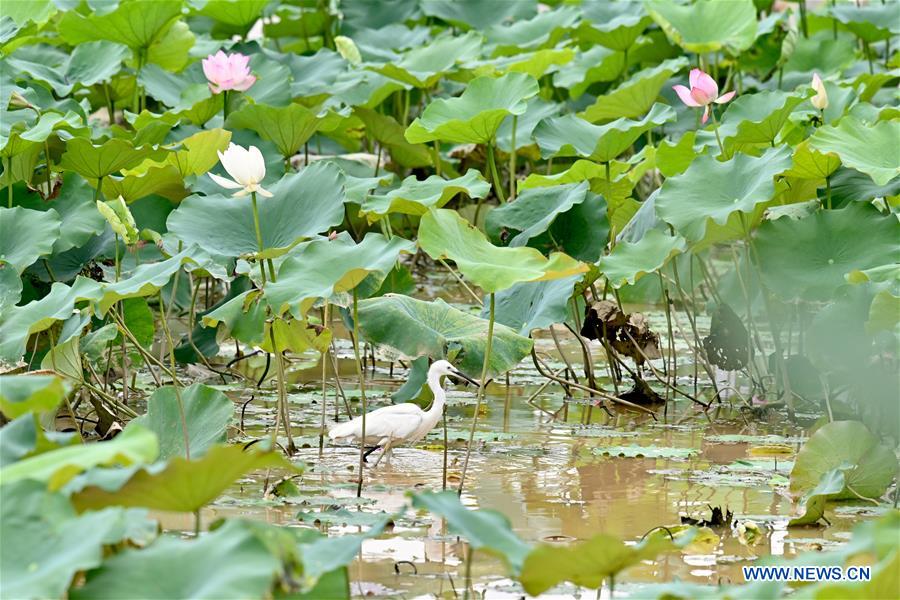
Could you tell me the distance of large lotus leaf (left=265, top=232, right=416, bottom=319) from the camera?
3.08 m

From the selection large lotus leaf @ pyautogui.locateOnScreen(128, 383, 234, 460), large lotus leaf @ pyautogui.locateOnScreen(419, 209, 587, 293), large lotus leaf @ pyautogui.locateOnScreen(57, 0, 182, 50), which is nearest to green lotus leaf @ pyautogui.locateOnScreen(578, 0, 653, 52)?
large lotus leaf @ pyautogui.locateOnScreen(57, 0, 182, 50)

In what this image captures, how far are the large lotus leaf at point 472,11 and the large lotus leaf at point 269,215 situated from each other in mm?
3660

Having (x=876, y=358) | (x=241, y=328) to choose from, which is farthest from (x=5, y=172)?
(x=876, y=358)

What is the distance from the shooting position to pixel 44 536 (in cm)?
187

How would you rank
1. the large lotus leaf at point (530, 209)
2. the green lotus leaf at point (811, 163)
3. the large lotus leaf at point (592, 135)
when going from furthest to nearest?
1. the large lotus leaf at point (592, 135)
2. the large lotus leaf at point (530, 209)
3. the green lotus leaf at point (811, 163)

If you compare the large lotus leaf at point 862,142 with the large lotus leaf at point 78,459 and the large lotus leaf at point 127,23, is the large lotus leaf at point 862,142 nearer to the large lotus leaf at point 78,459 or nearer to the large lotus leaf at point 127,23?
the large lotus leaf at point 78,459

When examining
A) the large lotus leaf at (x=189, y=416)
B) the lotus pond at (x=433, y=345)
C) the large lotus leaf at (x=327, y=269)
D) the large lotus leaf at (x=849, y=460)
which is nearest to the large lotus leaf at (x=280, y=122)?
Result: the lotus pond at (x=433, y=345)

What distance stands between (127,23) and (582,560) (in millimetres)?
4218

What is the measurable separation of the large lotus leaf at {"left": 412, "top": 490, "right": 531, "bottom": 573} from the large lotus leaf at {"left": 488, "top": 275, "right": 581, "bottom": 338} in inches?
63.0

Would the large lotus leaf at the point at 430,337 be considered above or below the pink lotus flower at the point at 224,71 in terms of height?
below

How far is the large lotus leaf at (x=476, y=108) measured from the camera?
457cm

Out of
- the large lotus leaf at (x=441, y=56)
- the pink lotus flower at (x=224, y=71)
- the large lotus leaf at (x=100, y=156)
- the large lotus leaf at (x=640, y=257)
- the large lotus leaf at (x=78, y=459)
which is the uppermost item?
the large lotus leaf at (x=441, y=56)

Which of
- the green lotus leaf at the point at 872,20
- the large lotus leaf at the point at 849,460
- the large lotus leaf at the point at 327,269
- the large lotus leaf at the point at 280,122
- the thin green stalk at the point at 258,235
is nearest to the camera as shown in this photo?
the large lotus leaf at the point at 327,269

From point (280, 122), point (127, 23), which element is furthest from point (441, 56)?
point (280, 122)
